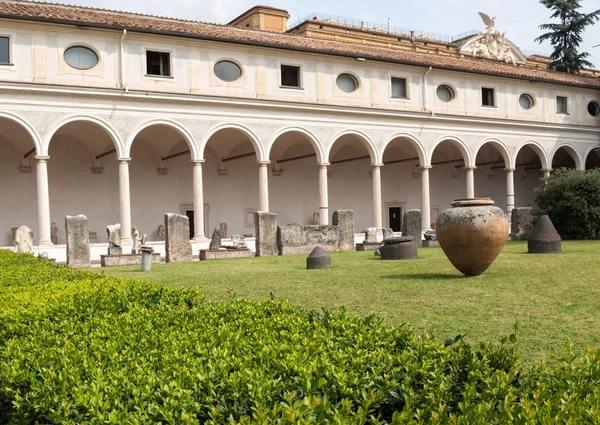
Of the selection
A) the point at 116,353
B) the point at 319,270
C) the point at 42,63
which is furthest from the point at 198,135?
the point at 116,353

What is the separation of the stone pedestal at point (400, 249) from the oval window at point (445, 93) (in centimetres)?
1535

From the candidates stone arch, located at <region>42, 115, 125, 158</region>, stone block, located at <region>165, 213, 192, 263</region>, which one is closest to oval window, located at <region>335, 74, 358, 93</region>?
stone arch, located at <region>42, 115, 125, 158</region>

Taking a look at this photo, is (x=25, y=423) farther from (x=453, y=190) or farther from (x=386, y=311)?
(x=453, y=190)

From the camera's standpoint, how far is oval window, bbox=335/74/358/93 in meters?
26.6

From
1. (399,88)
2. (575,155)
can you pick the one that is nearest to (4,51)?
(399,88)

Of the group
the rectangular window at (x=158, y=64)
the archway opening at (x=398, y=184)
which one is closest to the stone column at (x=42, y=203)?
the rectangular window at (x=158, y=64)

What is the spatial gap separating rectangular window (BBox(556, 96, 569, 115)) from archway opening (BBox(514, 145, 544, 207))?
5663 millimetres

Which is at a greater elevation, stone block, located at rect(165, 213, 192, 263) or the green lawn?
stone block, located at rect(165, 213, 192, 263)

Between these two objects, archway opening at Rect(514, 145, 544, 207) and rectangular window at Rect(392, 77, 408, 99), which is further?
archway opening at Rect(514, 145, 544, 207)

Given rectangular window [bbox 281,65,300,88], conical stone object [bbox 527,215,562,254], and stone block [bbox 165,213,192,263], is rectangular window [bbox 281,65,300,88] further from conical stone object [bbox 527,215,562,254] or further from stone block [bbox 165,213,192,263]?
conical stone object [bbox 527,215,562,254]

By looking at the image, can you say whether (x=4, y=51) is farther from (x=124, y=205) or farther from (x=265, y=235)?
(x=265, y=235)

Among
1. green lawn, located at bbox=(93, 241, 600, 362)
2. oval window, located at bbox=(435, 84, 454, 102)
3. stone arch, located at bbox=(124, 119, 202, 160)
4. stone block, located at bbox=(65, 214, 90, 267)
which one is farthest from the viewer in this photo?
oval window, located at bbox=(435, 84, 454, 102)

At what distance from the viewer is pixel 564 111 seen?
107 ft

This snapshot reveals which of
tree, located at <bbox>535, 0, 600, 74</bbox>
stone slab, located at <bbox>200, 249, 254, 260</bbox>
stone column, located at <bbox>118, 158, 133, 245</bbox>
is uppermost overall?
tree, located at <bbox>535, 0, 600, 74</bbox>
